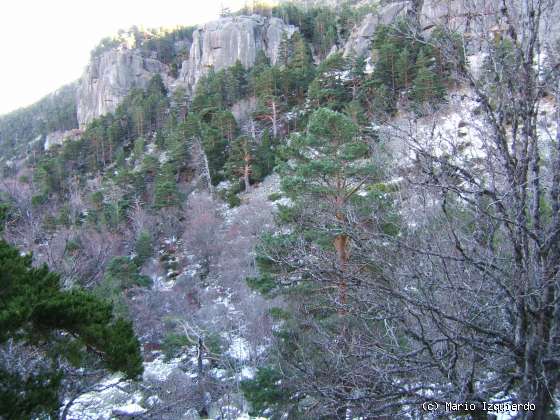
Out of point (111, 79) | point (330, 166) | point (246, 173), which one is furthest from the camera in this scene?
point (111, 79)

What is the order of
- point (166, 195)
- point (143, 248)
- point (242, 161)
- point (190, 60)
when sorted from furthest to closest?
point (190, 60) < point (242, 161) < point (166, 195) < point (143, 248)

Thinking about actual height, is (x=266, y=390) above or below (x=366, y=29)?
below

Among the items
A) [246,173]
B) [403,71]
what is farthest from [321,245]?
[403,71]

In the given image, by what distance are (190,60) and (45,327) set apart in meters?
64.1

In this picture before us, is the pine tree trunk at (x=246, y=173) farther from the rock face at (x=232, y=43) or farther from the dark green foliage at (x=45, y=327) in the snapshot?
the rock face at (x=232, y=43)

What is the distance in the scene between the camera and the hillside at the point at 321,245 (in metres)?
3.01

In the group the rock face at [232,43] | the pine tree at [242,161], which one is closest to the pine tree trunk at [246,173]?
the pine tree at [242,161]

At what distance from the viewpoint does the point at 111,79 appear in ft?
220

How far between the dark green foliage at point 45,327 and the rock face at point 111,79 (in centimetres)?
6628

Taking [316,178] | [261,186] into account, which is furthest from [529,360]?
[261,186]

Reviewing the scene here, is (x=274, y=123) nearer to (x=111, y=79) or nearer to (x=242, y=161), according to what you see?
(x=242, y=161)

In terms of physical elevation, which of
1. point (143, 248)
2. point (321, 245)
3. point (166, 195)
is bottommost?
point (143, 248)

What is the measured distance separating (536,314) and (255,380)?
20.2ft

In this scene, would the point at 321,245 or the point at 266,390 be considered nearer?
the point at 266,390
